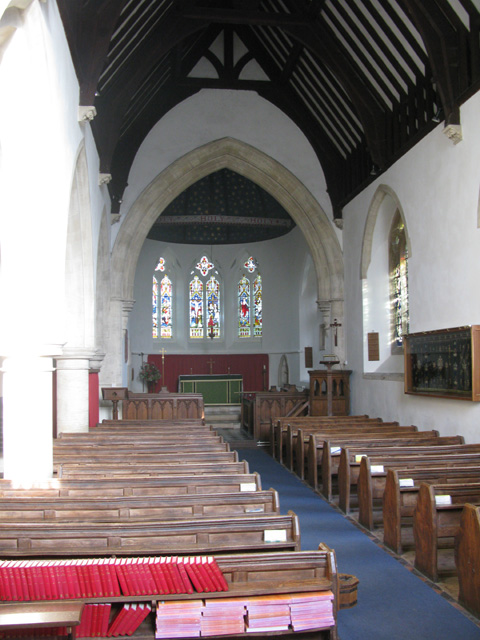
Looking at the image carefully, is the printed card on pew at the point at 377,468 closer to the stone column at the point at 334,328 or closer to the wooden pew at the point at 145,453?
the wooden pew at the point at 145,453

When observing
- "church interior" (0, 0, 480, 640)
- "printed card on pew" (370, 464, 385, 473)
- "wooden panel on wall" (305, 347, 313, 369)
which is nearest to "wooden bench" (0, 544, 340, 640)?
"church interior" (0, 0, 480, 640)

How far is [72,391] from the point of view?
9.14m

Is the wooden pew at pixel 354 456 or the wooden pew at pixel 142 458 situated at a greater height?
the wooden pew at pixel 142 458

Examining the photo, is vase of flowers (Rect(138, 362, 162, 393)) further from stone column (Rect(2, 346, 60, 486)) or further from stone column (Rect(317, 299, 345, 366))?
stone column (Rect(2, 346, 60, 486))

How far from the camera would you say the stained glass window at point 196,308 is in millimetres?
20969

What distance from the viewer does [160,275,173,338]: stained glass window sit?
2069 cm

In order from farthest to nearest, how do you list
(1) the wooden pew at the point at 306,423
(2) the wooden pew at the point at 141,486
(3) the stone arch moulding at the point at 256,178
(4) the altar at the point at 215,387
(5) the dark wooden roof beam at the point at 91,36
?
(4) the altar at the point at 215,387, (3) the stone arch moulding at the point at 256,178, (1) the wooden pew at the point at 306,423, (5) the dark wooden roof beam at the point at 91,36, (2) the wooden pew at the point at 141,486

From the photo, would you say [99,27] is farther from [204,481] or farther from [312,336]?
[312,336]

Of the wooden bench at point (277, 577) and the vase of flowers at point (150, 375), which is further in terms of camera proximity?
the vase of flowers at point (150, 375)

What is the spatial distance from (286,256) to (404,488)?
15601mm

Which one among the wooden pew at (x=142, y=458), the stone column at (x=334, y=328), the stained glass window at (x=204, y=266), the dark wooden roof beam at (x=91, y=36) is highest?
the dark wooden roof beam at (x=91, y=36)

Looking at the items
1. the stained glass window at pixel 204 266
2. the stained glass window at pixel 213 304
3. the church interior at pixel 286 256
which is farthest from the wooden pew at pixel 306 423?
the stained glass window at pixel 204 266

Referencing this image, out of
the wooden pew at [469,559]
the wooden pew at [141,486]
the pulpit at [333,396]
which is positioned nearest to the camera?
the wooden pew at [469,559]

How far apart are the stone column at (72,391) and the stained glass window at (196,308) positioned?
11623 millimetres
